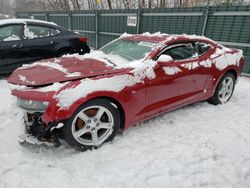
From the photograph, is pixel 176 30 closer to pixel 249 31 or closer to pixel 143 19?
pixel 143 19

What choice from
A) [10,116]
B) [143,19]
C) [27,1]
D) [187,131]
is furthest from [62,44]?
[27,1]

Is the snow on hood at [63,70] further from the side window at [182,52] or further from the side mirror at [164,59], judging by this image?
the side window at [182,52]

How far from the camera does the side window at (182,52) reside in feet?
12.5

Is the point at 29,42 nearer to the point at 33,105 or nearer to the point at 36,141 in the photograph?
the point at 33,105

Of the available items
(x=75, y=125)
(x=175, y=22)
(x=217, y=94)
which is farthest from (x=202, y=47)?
(x=175, y=22)

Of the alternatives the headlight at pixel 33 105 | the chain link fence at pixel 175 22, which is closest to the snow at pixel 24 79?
the headlight at pixel 33 105

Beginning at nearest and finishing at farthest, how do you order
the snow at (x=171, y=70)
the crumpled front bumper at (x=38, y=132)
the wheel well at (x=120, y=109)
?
1. the crumpled front bumper at (x=38, y=132)
2. the wheel well at (x=120, y=109)
3. the snow at (x=171, y=70)

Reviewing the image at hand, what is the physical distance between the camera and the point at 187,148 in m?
3.18

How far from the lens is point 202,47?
14.2 ft

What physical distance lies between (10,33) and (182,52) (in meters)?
4.47

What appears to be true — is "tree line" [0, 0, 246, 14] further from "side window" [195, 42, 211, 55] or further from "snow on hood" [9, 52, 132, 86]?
"snow on hood" [9, 52, 132, 86]

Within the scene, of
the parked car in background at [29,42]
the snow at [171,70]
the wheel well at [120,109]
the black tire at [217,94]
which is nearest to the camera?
the wheel well at [120,109]

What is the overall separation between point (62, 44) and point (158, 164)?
493 cm

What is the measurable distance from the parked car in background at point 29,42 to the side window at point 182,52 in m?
3.83
